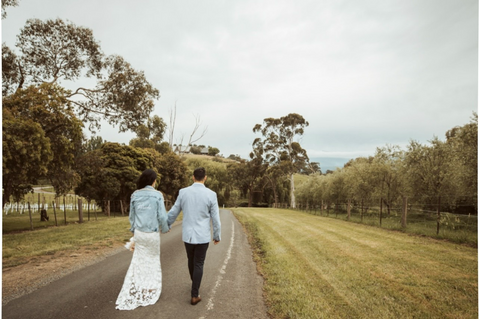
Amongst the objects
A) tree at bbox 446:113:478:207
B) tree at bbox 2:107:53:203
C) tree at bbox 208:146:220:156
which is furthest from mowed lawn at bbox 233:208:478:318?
tree at bbox 208:146:220:156

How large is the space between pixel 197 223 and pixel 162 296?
153 centimetres

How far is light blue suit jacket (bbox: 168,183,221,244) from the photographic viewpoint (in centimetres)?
487

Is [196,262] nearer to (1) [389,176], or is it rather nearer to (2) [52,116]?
(2) [52,116]

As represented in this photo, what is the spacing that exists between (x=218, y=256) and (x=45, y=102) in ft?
34.3

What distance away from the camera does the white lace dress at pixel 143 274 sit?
4742 millimetres

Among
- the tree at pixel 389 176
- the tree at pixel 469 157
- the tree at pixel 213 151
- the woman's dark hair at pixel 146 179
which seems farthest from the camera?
the tree at pixel 213 151

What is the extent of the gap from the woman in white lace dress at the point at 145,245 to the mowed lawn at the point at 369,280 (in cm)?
212


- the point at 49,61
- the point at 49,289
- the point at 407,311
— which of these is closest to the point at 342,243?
the point at 407,311

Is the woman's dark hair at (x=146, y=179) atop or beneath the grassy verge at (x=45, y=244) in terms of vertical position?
atop

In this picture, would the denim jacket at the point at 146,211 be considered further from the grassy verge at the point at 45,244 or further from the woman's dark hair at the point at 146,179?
the grassy verge at the point at 45,244

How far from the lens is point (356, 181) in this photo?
26.9m

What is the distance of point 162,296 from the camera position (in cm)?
506

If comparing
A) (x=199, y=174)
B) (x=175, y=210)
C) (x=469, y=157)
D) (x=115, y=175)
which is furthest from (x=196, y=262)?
→ (x=115, y=175)

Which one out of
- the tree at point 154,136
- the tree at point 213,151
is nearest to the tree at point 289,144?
the tree at point 154,136
